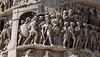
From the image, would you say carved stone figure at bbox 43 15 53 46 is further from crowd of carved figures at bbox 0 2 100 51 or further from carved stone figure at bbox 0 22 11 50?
carved stone figure at bbox 0 22 11 50

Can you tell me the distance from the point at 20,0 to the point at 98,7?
9.06ft

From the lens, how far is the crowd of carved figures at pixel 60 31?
12.5m

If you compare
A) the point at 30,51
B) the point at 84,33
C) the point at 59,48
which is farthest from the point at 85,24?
the point at 30,51

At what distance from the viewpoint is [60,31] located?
12.6 metres

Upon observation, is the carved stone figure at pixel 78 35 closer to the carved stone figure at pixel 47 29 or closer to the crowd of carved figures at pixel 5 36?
the carved stone figure at pixel 47 29

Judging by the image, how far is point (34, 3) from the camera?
42.4ft

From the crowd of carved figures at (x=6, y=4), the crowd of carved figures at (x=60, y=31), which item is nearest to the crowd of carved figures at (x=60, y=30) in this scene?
the crowd of carved figures at (x=60, y=31)

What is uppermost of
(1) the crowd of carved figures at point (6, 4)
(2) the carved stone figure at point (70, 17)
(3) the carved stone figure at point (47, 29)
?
Result: (1) the crowd of carved figures at point (6, 4)

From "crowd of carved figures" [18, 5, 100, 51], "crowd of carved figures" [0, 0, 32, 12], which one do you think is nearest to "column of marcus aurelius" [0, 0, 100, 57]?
"crowd of carved figures" [18, 5, 100, 51]

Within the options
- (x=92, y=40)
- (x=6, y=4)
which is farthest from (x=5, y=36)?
(x=92, y=40)

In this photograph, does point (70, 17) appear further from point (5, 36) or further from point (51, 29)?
point (5, 36)

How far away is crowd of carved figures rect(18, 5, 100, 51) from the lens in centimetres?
1246

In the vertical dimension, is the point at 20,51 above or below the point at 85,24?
below

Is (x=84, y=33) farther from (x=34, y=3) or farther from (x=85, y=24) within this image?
(x=34, y=3)
